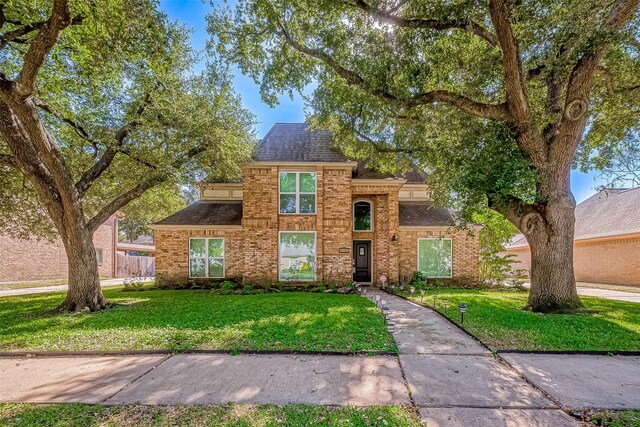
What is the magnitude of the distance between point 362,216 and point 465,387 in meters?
10.6

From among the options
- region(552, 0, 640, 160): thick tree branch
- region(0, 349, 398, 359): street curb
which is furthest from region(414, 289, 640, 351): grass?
region(552, 0, 640, 160): thick tree branch

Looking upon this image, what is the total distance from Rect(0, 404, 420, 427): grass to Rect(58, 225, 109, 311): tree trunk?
19.4 ft

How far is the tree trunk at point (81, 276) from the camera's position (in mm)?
7957

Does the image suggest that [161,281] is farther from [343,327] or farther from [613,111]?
[613,111]

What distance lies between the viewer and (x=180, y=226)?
13.1 metres

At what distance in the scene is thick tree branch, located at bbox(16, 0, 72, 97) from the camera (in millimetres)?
5172

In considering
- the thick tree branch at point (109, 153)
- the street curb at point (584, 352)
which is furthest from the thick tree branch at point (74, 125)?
the street curb at point (584, 352)

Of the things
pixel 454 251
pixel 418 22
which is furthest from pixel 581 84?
pixel 454 251

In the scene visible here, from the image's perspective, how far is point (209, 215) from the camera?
45.1ft

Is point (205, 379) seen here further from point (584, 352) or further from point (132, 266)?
point (132, 266)

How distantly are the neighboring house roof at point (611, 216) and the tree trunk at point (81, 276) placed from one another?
68.9ft

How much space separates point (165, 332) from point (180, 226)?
843 cm

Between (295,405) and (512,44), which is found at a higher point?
(512,44)

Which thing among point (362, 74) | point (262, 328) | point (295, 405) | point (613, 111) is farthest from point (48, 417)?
point (613, 111)
